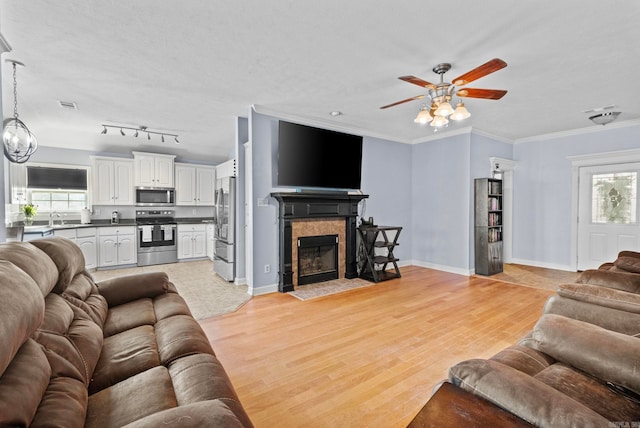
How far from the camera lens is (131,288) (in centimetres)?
232

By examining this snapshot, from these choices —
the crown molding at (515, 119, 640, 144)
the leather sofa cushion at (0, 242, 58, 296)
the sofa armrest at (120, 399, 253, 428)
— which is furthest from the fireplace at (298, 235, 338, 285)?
the crown molding at (515, 119, 640, 144)

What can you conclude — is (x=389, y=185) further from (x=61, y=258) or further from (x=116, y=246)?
(x=116, y=246)

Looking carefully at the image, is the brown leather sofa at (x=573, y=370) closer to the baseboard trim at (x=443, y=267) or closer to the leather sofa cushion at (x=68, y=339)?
the leather sofa cushion at (x=68, y=339)

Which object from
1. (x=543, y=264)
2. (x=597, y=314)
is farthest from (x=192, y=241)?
(x=543, y=264)

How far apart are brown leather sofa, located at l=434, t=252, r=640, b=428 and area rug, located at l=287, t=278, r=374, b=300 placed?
9.33 ft

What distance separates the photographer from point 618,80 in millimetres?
3219

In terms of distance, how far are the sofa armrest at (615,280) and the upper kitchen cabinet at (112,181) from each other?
24.5 ft

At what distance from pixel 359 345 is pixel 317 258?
2.24 meters

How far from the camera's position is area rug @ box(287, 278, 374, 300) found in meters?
4.13

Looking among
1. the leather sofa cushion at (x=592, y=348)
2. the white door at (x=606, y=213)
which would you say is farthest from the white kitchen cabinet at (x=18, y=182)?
the white door at (x=606, y=213)

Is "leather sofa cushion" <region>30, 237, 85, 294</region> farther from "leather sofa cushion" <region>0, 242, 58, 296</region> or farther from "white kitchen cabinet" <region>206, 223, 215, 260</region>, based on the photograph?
"white kitchen cabinet" <region>206, 223, 215, 260</region>

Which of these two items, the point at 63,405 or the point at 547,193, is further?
the point at 547,193

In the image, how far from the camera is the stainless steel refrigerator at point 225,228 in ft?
15.3

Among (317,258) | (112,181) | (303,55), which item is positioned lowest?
(317,258)
